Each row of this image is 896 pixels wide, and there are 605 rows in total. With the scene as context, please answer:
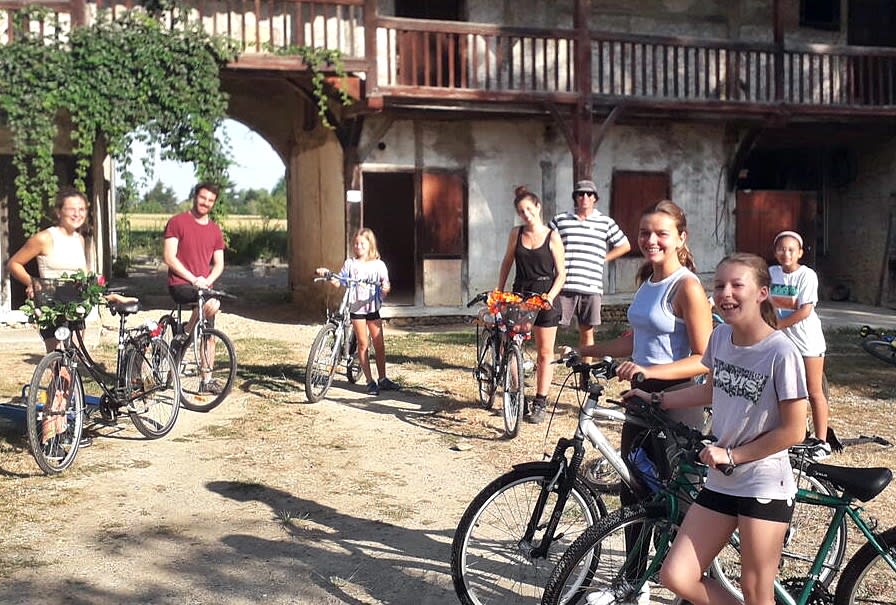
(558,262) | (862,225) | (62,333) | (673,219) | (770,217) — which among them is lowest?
(62,333)

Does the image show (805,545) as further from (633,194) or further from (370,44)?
(633,194)

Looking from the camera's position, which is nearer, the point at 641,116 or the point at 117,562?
the point at 117,562

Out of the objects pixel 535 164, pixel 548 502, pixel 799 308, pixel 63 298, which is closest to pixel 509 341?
pixel 799 308

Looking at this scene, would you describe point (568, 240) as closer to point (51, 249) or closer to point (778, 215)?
point (51, 249)

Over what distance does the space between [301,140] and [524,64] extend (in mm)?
4091

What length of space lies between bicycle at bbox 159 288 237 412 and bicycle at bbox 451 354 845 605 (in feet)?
14.2

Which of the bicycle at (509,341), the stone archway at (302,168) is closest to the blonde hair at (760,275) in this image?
the bicycle at (509,341)

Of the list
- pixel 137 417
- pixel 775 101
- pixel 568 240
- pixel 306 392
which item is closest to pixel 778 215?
pixel 775 101

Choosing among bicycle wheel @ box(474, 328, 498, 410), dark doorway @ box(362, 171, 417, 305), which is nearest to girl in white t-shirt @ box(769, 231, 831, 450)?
bicycle wheel @ box(474, 328, 498, 410)

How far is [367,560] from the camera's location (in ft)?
15.8

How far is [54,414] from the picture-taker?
20.2 ft

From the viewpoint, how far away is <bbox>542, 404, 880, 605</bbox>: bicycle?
3.40 meters

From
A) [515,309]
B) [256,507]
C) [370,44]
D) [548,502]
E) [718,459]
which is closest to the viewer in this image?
[718,459]

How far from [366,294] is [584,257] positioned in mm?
1864
